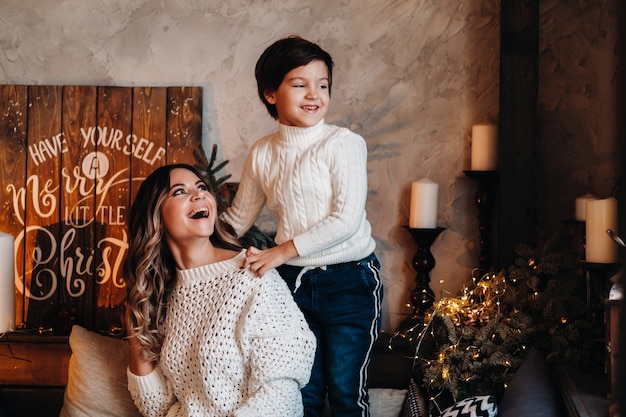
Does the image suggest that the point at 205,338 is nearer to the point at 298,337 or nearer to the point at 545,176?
the point at 298,337

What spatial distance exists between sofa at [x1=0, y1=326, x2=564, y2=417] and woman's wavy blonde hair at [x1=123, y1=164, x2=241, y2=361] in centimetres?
38

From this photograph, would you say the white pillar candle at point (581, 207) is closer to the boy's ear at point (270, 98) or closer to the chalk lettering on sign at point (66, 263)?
the boy's ear at point (270, 98)

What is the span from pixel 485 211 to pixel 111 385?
1449 millimetres

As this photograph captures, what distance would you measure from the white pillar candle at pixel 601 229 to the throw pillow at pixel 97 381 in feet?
4.68

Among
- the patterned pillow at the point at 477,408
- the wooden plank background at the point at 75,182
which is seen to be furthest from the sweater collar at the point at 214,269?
the wooden plank background at the point at 75,182

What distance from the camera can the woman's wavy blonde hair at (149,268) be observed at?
2.06 metres

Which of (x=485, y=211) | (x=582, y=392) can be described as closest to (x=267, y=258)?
(x=582, y=392)

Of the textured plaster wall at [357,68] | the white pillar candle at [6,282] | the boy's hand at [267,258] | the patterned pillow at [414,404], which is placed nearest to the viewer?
the boy's hand at [267,258]

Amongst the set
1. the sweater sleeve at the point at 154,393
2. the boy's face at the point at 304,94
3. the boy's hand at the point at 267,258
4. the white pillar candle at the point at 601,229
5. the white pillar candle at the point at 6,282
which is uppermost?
the boy's face at the point at 304,94

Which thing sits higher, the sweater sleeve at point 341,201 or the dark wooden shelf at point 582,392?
the sweater sleeve at point 341,201

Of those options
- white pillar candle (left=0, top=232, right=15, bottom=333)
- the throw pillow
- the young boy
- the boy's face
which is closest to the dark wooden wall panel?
white pillar candle (left=0, top=232, right=15, bottom=333)

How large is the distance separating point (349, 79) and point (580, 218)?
40.4 inches

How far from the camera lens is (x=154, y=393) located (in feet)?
6.82

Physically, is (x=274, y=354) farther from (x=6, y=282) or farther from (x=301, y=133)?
(x=6, y=282)
